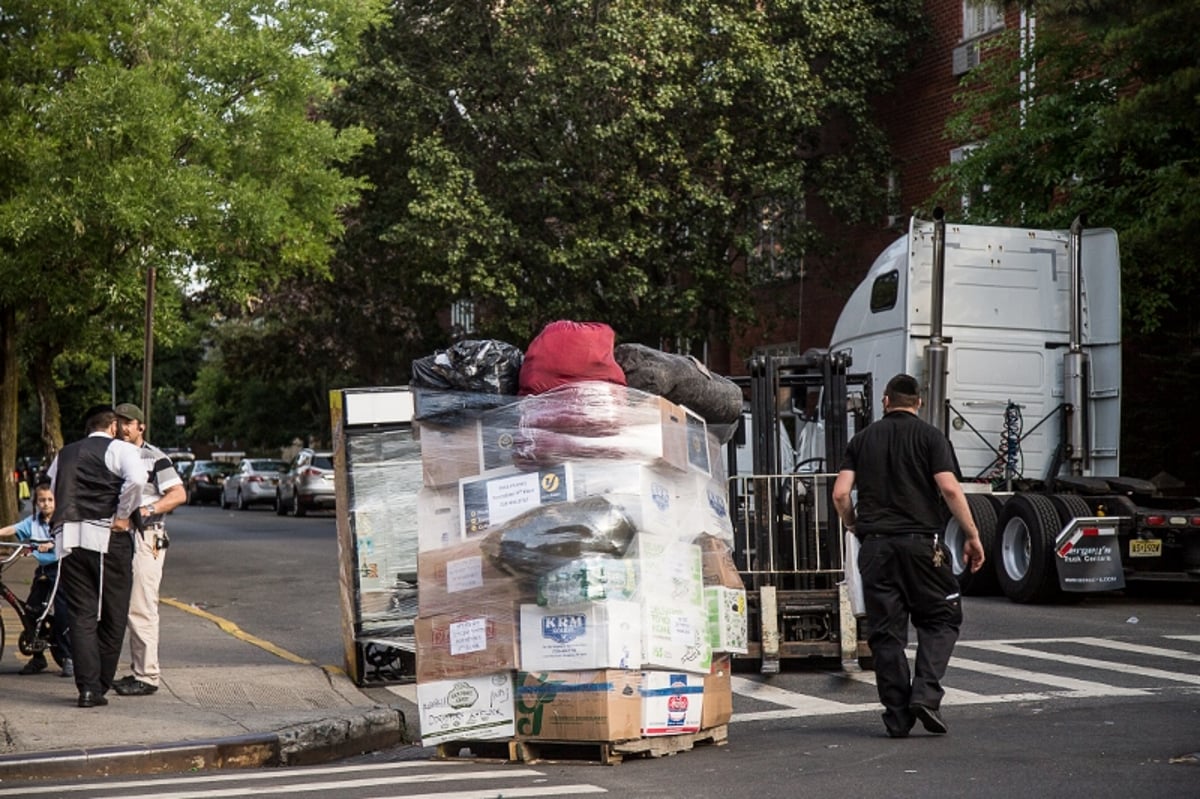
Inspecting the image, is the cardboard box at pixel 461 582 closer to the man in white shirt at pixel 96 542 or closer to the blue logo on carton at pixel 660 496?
the blue logo on carton at pixel 660 496

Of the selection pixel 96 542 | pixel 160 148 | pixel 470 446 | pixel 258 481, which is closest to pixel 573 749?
pixel 470 446

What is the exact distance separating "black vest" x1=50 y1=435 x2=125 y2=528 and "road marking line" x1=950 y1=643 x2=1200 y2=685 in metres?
5.91

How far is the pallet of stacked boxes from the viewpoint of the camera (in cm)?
826

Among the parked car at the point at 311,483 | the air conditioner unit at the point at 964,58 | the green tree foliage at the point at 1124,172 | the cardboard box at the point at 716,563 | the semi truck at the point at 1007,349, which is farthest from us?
the parked car at the point at 311,483

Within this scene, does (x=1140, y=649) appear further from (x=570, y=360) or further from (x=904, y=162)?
(x=904, y=162)

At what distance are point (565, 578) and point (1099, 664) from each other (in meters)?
5.51

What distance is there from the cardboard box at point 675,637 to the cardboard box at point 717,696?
105 millimetres

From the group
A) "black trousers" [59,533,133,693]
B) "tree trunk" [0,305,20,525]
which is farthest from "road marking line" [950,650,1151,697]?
"tree trunk" [0,305,20,525]

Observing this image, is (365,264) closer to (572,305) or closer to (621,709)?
(572,305)

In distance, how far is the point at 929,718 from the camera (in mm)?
8719

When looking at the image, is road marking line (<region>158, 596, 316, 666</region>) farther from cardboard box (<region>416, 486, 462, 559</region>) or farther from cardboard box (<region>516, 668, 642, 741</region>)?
cardboard box (<region>516, 668, 642, 741</region>)

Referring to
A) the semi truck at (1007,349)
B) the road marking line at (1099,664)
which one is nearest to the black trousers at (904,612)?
the road marking line at (1099,664)

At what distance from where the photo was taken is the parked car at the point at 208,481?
55.5 meters

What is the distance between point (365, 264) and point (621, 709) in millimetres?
27313
